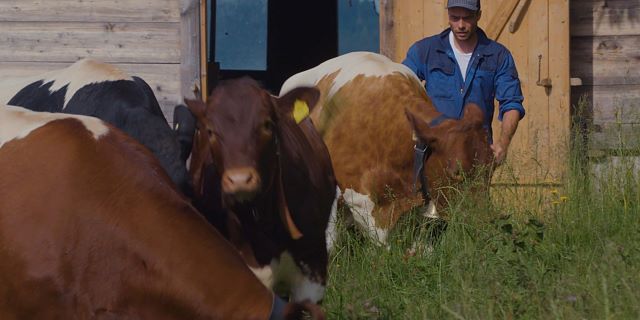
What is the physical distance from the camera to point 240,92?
4.96 metres

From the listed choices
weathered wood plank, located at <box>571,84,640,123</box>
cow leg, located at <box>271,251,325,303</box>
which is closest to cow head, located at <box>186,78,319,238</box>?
cow leg, located at <box>271,251,325,303</box>

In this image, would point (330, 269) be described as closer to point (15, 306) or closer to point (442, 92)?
point (442, 92)

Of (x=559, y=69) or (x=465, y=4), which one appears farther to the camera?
(x=559, y=69)

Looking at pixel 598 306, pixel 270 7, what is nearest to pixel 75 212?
pixel 598 306

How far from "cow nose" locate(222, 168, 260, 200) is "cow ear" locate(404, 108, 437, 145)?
2.37 meters

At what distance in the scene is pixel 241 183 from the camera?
4668 millimetres

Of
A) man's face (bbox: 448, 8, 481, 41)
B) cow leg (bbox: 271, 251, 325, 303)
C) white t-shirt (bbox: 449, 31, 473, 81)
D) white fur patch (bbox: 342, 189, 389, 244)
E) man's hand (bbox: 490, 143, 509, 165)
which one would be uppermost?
man's face (bbox: 448, 8, 481, 41)

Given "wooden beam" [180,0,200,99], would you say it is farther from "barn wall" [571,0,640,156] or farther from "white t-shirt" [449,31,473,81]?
"barn wall" [571,0,640,156]

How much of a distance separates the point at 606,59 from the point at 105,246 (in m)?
6.41

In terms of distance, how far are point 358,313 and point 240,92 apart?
3.69 feet

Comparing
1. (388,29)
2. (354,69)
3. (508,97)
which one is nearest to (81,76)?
(354,69)

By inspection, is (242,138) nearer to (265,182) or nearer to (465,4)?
(265,182)

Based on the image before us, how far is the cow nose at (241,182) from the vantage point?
4676mm

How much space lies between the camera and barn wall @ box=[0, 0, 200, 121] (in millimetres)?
9570
